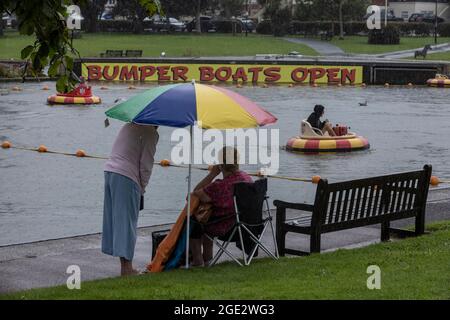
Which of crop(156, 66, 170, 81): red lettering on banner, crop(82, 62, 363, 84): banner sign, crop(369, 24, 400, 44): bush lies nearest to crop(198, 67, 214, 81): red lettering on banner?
crop(82, 62, 363, 84): banner sign

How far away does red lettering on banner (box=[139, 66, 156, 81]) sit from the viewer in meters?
50.1

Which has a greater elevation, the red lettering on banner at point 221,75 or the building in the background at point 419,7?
the building in the background at point 419,7

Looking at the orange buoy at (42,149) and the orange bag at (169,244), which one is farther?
the orange buoy at (42,149)

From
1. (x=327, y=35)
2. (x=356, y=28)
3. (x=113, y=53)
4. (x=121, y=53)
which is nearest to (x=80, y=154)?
(x=121, y=53)

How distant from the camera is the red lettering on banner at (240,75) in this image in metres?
49.6

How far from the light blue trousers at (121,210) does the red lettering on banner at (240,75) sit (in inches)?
1543

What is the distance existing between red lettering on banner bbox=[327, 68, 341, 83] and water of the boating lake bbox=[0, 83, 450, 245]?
Answer: 4839 millimetres

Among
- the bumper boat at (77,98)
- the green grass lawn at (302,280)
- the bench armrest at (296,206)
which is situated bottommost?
the bumper boat at (77,98)

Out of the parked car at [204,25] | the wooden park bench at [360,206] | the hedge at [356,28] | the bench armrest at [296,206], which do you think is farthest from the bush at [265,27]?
the bench armrest at [296,206]

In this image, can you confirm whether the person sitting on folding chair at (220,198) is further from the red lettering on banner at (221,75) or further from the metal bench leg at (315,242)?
the red lettering on banner at (221,75)

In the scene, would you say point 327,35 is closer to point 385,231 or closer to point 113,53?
point 113,53

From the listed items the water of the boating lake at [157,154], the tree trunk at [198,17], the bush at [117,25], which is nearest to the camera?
the water of the boating lake at [157,154]
